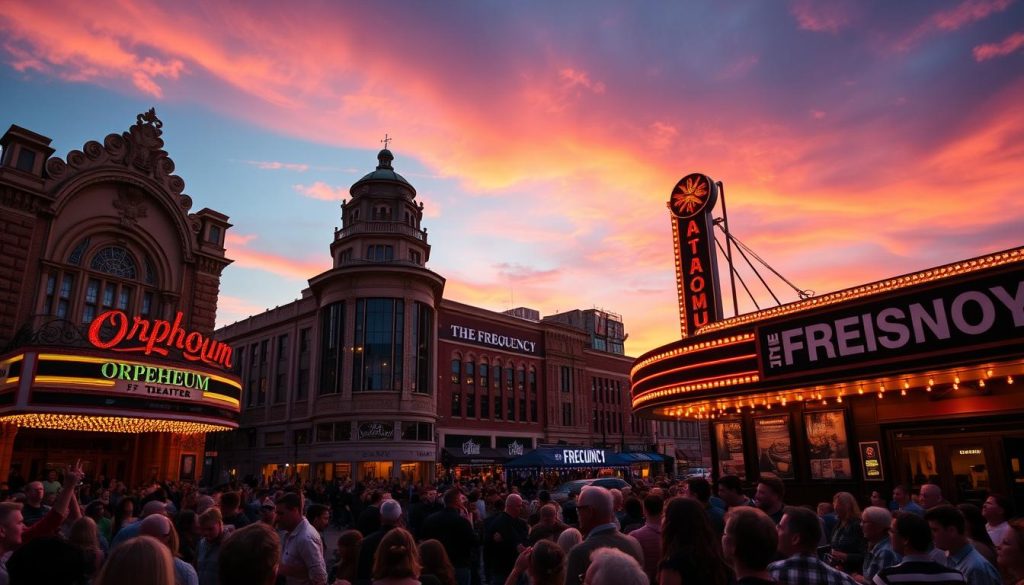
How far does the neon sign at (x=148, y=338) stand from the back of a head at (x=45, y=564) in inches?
979

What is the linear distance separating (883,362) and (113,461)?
113 ft

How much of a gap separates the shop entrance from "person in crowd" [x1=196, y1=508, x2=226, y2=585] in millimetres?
14546

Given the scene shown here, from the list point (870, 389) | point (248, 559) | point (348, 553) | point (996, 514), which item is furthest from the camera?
point (870, 389)

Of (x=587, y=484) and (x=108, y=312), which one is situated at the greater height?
(x=108, y=312)

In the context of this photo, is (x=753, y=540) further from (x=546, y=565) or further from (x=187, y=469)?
(x=187, y=469)

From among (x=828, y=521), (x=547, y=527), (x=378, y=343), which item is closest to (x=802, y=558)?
(x=547, y=527)

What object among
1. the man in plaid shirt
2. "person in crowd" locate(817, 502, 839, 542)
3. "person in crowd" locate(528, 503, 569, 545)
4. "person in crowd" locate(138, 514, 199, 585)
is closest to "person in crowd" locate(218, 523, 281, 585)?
"person in crowd" locate(138, 514, 199, 585)

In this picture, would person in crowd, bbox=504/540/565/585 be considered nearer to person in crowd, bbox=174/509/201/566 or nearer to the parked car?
person in crowd, bbox=174/509/201/566

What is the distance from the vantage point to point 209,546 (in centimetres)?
712

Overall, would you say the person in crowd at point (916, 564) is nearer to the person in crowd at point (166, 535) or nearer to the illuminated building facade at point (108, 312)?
the person in crowd at point (166, 535)

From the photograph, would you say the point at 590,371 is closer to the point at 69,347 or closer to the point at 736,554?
the point at 69,347

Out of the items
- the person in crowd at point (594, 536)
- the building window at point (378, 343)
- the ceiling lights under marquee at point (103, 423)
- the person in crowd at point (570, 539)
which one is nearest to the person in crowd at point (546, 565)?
the person in crowd at point (594, 536)

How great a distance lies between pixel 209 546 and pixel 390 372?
36893 millimetres

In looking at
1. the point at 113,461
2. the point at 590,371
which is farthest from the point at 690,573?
the point at 590,371
